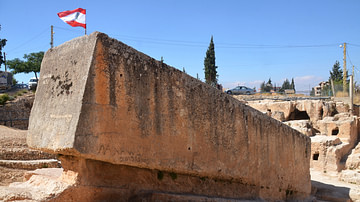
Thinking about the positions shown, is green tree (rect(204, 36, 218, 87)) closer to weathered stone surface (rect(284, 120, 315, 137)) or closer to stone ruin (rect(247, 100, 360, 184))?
stone ruin (rect(247, 100, 360, 184))

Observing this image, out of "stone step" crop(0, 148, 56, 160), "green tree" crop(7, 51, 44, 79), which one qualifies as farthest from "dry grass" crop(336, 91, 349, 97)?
"green tree" crop(7, 51, 44, 79)

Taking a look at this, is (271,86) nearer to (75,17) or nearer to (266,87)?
(266,87)

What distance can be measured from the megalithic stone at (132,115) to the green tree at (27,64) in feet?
93.6

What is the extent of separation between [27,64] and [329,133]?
27.2 metres

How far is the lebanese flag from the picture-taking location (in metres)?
6.57

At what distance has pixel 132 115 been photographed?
341cm

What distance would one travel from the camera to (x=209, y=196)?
4.34 metres

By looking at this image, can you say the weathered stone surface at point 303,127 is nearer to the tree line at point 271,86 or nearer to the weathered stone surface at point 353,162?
the weathered stone surface at point 353,162

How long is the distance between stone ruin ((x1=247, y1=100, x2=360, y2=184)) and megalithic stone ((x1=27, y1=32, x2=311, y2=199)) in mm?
9157

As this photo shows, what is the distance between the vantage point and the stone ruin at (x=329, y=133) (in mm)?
13023

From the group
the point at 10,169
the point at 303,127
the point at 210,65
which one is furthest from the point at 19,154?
the point at 210,65

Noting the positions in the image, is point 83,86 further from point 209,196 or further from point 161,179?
point 209,196

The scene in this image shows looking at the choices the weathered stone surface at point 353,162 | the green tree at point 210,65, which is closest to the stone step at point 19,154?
the weathered stone surface at point 353,162

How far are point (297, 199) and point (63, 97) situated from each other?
587cm
